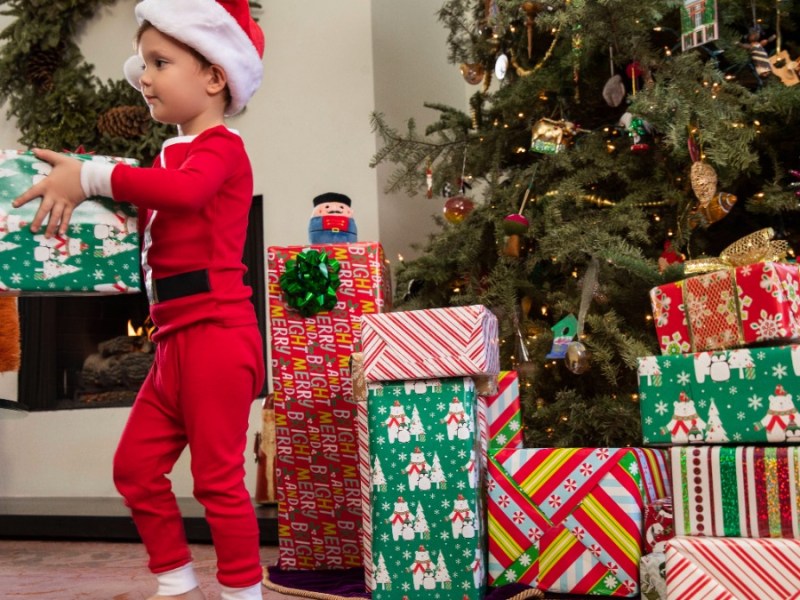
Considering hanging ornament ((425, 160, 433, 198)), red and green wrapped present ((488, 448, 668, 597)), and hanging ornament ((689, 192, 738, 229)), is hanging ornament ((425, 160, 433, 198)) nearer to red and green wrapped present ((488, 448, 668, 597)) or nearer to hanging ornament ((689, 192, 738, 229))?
hanging ornament ((689, 192, 738, 229))

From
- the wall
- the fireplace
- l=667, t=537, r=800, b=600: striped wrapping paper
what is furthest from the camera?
the fireplace

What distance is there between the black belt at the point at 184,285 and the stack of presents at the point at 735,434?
0.66 meters

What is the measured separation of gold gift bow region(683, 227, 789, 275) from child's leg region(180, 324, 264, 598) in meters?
0.77

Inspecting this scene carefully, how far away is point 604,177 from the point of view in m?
2.14

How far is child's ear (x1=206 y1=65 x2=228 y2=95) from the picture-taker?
55.7 inches

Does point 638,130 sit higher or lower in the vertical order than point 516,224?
higher

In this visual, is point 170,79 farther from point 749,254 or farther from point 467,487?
point 749,254

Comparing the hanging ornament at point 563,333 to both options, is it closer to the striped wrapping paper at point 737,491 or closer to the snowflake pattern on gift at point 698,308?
the snowflake pattern on gift at point 698,308

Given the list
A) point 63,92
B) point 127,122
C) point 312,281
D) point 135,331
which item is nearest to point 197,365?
point 312,281

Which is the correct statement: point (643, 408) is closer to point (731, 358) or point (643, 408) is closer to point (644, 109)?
point (731, 358)

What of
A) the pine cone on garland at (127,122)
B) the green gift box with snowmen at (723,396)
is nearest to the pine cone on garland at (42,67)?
the pine cone on garland at (127,122)

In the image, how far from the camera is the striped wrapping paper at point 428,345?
1.51m

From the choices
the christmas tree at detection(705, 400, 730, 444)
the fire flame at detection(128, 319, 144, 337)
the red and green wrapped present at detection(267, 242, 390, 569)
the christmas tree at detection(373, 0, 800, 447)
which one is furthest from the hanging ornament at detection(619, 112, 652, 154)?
the fire flame at detection(128, 319, 144, 337)

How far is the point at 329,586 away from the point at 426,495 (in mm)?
331
